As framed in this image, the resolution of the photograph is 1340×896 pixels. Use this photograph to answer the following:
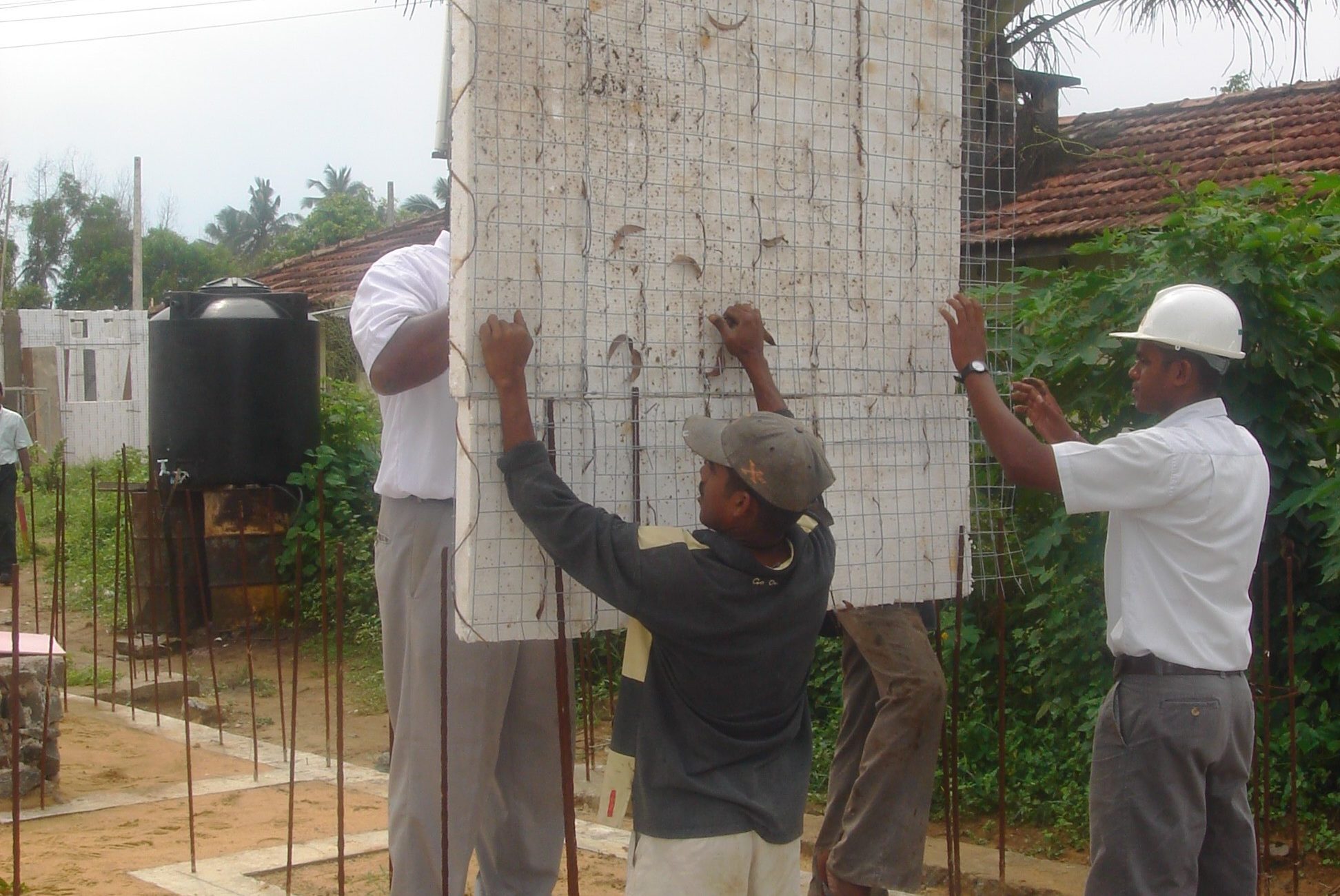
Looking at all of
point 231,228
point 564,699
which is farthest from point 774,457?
point 231,228

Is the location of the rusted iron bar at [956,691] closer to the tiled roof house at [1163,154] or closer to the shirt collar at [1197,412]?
the shirt collar at [1197,412]

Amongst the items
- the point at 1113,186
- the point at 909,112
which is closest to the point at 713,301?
the point at 909,112

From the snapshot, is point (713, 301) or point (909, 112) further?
point (909, 112)

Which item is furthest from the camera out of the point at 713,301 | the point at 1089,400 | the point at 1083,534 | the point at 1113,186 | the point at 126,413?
the point at 126,413

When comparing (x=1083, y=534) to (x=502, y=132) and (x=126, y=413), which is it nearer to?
(x=502, y=132)

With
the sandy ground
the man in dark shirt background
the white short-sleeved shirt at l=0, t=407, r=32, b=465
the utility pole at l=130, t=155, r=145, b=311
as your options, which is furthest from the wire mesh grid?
the utility pole at l=130, t=155, r=145, b=311

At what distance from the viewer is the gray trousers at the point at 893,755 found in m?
3.26

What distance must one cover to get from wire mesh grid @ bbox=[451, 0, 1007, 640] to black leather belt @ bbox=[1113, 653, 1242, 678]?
1.55ft

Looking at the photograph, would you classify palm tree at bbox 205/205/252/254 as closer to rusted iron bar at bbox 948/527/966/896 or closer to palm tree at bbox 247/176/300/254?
palm tree at bbox 247/176/300/254

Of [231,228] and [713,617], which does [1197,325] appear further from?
[231,228]

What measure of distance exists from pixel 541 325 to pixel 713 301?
42cm

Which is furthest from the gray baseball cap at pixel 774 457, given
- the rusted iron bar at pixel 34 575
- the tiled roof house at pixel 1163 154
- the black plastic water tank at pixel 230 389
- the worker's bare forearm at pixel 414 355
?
the black plastic water tank at pixel 230 389

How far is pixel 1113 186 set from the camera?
11258 millimetres

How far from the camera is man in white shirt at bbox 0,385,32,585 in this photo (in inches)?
467
